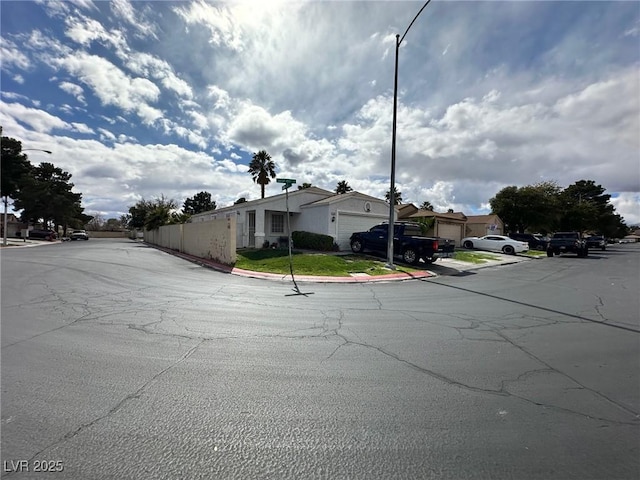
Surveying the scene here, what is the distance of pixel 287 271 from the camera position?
13227 mm

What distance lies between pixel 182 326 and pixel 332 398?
11.6ft

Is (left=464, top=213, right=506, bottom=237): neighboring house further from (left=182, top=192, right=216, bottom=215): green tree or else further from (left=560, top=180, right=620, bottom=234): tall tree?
(left=182, top=192, right=216, bottom=215): green tree

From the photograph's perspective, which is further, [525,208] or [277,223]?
[525,208]

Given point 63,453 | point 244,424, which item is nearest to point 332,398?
point 244,424

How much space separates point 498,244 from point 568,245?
5.06m

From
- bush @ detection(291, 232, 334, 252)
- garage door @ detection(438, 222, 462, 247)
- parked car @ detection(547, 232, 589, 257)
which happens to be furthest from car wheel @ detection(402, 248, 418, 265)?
parked car @ detection(547, 232, 589, 257)

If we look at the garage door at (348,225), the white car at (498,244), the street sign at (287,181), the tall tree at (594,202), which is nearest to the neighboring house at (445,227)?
the white car at (498,244)

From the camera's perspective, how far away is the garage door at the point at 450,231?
102 ft

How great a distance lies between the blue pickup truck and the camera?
15.2m

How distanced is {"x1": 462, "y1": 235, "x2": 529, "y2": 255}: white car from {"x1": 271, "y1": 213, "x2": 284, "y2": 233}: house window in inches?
733

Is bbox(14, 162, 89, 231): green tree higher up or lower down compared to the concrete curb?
higher up

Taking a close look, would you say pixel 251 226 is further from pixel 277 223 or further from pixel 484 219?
pixel 484 219

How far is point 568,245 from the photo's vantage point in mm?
25984

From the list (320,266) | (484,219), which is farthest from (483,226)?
(320,266)
